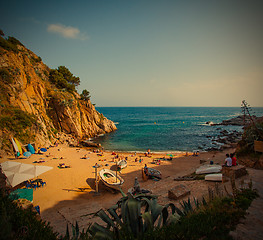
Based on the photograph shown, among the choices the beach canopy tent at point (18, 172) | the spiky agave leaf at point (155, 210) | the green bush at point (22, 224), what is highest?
the green bush at point (22, 224)

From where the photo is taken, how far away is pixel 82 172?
17812 millimetres

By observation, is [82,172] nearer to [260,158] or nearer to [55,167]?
[55,167]

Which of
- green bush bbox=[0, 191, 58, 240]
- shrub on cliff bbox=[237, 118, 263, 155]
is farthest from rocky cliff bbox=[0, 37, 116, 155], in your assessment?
shrub on cliff bbox=[237, 118, 263, 155]

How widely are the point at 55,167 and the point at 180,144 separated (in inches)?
1120

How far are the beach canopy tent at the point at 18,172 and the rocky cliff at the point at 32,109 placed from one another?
11333 mm

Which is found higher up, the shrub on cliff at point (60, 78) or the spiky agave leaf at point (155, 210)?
the shrub on cliff at point (60, 78)

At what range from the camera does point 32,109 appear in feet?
92.1

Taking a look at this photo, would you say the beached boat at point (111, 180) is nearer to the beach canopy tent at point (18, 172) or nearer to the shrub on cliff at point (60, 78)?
the beach canopy tent at point (18, 172)

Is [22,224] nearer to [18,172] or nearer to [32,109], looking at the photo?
[18,172]

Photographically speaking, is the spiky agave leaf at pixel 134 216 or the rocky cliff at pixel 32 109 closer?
the spiky agave leaf at pixel 134 216

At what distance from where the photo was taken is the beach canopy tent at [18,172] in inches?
443

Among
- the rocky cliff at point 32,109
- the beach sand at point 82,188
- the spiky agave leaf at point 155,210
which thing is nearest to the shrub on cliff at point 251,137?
the beach sand at point 82,188

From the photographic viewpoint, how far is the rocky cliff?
904 inches

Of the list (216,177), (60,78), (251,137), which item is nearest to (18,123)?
A: (60,78)
